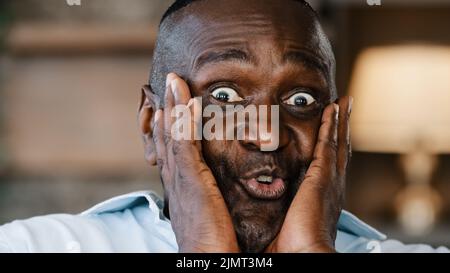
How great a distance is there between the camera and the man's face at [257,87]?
1147 millimetres

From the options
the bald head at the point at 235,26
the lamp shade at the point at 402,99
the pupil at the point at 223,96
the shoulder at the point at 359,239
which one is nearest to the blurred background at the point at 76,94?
the lamp shade at the point at 402,99

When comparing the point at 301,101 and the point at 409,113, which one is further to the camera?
the point at 409,113

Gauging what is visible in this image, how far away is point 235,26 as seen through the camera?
118 cm

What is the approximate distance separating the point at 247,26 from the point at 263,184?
8.6 inches

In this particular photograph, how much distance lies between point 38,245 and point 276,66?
0.43m

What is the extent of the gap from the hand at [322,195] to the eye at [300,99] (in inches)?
1.1

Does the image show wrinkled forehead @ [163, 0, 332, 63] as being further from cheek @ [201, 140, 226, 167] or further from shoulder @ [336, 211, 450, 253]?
shoulder @ [336, 211, 450, 253]

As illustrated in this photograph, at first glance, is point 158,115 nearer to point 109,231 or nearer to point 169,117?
point 169,117

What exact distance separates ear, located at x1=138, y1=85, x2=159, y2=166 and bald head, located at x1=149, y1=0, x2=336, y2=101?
39mm

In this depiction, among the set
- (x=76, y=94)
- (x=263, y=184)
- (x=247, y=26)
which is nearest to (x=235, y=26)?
(x=247, y=26)

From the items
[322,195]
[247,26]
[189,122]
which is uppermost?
[247,26]

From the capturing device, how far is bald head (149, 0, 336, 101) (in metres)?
1.19

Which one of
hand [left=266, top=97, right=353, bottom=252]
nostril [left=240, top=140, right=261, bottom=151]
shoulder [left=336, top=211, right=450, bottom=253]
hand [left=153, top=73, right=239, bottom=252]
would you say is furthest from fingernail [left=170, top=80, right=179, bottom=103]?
shoulder [left=336, top=211, right=450, bottom=253]
